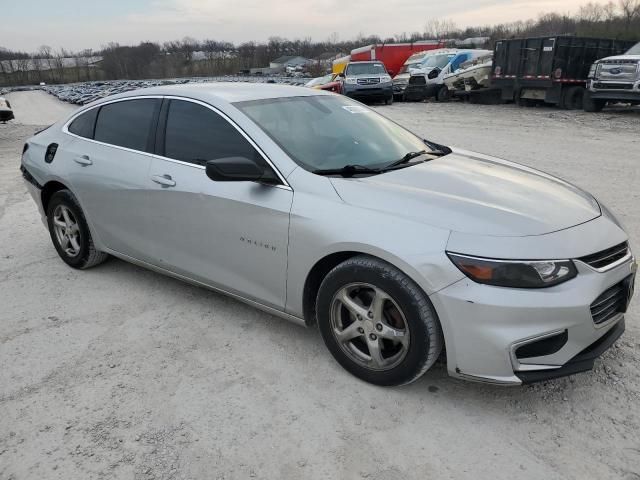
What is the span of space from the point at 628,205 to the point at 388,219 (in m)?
4.75

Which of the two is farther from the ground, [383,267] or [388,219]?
[388,219]

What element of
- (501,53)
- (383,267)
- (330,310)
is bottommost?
(330,310)

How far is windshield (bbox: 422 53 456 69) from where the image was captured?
24188mm

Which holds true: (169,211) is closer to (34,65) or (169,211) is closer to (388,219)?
(388,219)

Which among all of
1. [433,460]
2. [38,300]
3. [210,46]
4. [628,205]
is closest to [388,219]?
[433,460]

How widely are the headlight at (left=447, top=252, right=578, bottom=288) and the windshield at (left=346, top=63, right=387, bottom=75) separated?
21282mm

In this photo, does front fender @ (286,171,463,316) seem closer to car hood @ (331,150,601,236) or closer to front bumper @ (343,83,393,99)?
car hood @ (331,150,601,236)

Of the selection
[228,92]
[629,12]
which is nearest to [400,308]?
[228,92]

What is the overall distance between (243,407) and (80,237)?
2582 mm

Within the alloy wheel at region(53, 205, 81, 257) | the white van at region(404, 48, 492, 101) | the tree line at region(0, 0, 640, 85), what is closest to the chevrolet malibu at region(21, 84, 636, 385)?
the alloy wheel at region(53, 205, 81, 257)

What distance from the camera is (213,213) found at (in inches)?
130

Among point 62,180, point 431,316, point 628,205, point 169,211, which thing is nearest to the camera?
point 431,316

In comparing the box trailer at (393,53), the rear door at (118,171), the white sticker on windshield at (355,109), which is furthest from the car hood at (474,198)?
the box trailer at (393,53)

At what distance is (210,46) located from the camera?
120500 mm
